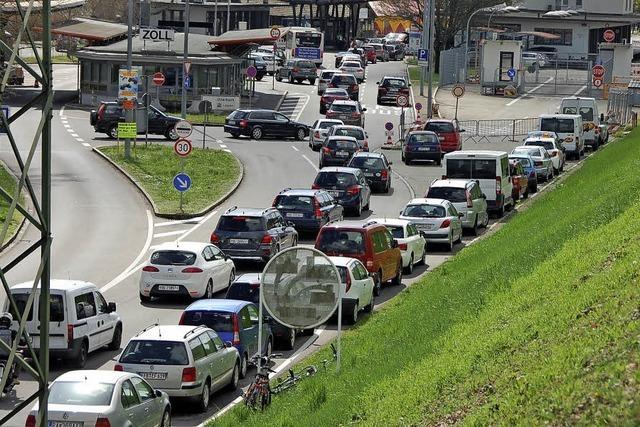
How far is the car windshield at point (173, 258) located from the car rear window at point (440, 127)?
97.8 feet

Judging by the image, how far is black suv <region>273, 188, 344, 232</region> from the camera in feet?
123

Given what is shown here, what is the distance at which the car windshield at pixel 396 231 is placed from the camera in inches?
1309

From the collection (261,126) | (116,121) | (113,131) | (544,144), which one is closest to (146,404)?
(544,144)

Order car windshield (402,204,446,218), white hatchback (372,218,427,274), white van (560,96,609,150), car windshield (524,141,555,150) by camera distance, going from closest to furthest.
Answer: white hatchback (372,218,427,274)
car windshield (402,204,446,218)
car windshield (524,141,555,150)
white van (560,96,609,150)

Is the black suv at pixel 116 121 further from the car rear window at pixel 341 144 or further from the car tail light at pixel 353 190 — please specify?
the car tail light at pixel 353 190

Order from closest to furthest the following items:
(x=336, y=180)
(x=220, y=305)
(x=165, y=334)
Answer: (x=165, y=334)
(x=220, y=305)
(x=336, y=180)

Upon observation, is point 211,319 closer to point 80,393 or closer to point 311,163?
point 80,393

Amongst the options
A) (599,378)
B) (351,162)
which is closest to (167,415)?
(599,378)

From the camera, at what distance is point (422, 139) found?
183 feet

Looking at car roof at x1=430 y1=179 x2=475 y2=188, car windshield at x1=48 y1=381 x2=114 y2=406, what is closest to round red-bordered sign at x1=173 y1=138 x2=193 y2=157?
car roof at x1=430 y1=179 x2=475 y2=188

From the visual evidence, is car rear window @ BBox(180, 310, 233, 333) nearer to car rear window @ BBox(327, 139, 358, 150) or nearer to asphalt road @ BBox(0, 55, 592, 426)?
asphalt road @ BBox(0, 55, 592, 426)

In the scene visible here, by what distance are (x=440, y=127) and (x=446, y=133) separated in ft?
1.19

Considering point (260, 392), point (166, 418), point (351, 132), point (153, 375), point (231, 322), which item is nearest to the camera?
point (260, 392)

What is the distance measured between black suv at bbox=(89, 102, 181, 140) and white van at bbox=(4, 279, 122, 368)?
1431 inches
